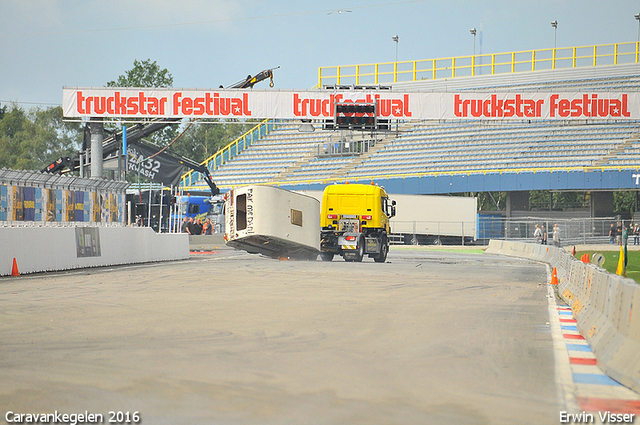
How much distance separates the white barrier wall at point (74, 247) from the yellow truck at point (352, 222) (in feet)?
20.5

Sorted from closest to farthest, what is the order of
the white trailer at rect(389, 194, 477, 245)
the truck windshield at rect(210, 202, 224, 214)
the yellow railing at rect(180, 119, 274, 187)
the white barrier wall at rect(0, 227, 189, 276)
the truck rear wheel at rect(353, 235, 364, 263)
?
the white barrier wall at rect(0, 227, 189, 276) → the truck rear wheel at rect(353, 235, 364, 263) → the truck windshield at rect(210, 202, 224, 214) → the white trailer at rect(389, 194, 477, 245) → the yellow railing at rect(180, 119, 274, 187)

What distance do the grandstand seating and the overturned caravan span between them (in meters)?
25.5

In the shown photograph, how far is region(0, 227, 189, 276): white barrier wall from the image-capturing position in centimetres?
1861

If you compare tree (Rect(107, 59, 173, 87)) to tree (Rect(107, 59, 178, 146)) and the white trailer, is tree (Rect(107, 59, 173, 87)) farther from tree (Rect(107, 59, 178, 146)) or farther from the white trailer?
the white trailer

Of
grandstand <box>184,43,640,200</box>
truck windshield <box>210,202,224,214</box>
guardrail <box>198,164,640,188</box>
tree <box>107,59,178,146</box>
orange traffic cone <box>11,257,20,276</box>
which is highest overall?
tree <box>107,59,178,146</box>

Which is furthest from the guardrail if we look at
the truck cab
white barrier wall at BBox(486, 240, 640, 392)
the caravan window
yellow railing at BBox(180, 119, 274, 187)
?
white barrier wall at BBox(486, 240, 640, 392)

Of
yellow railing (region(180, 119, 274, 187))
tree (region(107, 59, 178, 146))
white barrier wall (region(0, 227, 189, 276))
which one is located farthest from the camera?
tree (region(107, 59, 178, 146))

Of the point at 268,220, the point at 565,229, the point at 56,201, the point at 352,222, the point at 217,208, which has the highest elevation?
the point at 56,201

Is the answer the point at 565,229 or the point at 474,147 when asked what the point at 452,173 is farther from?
the point at 565,229

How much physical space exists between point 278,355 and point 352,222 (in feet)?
69.1

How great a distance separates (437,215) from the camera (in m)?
50.0

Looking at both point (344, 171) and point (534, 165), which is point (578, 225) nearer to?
point (534, 165)

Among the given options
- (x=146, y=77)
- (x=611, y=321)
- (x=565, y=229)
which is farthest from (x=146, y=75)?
(x=611, y=321)

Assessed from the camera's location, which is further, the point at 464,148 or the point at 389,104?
the point at 464,148
